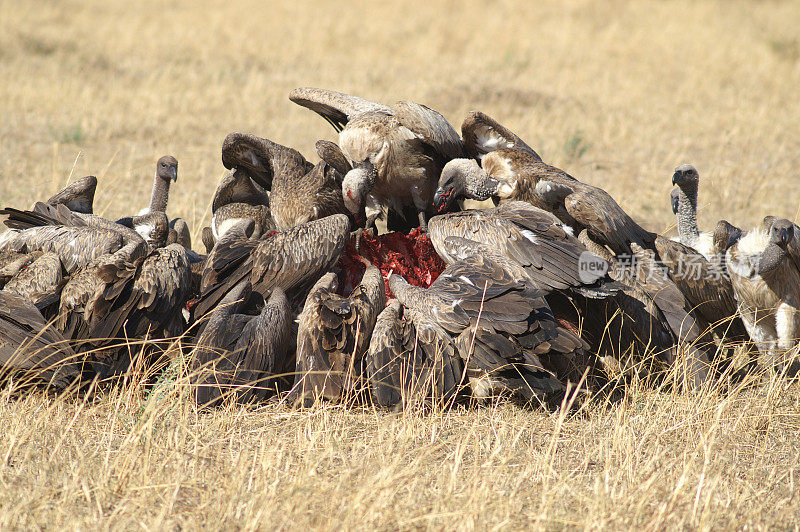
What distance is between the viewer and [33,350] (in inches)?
159

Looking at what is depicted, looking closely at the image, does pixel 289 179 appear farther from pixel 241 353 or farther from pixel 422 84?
pixel 422 84

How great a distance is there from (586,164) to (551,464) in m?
7.38

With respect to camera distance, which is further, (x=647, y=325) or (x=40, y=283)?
(x=647, y=325)

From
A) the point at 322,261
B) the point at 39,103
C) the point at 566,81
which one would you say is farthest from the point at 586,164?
the point at 39,103

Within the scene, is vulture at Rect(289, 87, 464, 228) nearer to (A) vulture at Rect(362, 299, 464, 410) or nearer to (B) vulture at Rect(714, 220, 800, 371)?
(A) vulture at Rect(362, 299, 464, 410)

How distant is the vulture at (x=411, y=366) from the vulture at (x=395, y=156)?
4.65 ft

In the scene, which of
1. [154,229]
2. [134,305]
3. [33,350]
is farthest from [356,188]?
[33,350]

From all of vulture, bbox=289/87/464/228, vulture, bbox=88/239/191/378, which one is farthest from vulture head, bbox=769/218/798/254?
vulture, bbox=88/239/191/378

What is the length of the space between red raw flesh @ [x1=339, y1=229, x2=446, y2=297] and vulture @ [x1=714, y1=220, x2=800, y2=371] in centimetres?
193

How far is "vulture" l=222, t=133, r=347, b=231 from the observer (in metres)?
5.55

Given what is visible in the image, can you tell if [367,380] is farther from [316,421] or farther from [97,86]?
[97,86]

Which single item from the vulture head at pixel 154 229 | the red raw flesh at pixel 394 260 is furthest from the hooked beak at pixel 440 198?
the vulture head at pixel 154 229

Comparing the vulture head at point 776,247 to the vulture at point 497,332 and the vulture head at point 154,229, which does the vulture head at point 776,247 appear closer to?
the vulture at point 497,332

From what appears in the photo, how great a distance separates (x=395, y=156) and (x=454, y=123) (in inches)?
250
